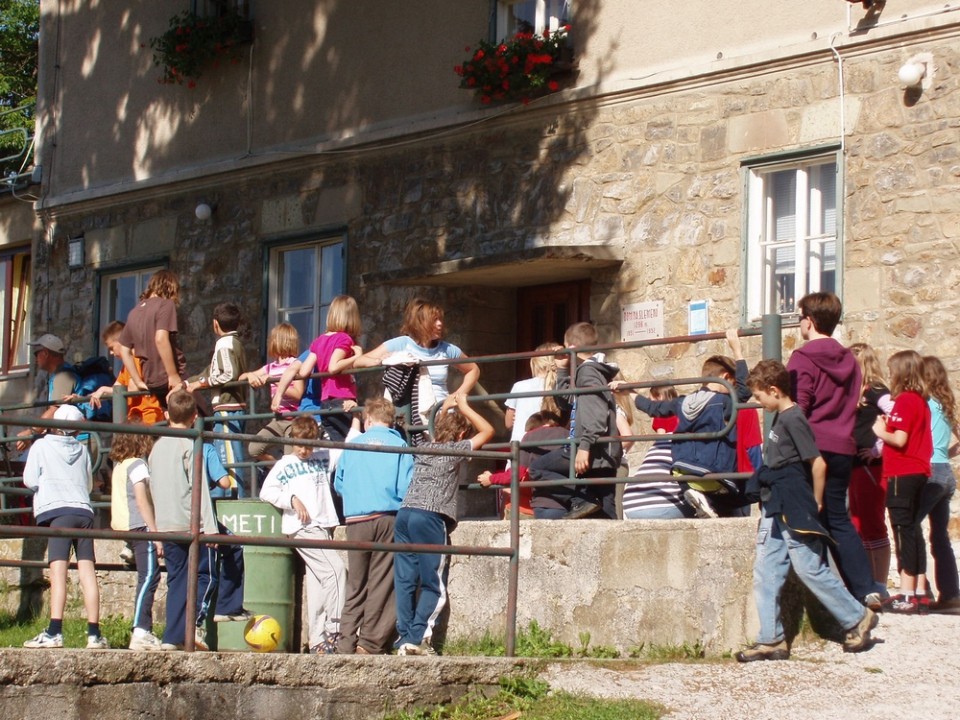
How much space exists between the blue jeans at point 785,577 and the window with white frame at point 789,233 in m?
4.46

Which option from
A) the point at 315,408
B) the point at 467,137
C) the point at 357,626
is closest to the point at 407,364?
the point at 315,408

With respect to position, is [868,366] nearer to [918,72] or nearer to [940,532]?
[940,532]

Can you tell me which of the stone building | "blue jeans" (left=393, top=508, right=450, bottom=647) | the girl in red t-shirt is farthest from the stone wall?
"blue jeans" (left=393, top=508, right=450, bottom=647)

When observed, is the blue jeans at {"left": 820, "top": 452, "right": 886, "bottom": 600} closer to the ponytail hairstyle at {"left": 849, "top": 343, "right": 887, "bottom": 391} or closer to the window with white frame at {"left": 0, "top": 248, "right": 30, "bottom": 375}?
the ponytail hairstyle at {"left": 849, "top": 343, "right": 887, "bottom": 391}

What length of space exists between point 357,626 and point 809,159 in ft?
18.3

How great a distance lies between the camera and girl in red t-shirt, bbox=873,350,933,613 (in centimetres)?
840

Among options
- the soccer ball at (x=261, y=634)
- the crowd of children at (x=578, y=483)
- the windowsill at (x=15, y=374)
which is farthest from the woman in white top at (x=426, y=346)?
the windowsill at (x=15, y=374)

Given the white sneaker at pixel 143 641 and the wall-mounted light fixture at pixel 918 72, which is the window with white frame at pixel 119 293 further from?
the white sneaker at pixel 143 641

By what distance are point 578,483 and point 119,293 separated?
31.7ft

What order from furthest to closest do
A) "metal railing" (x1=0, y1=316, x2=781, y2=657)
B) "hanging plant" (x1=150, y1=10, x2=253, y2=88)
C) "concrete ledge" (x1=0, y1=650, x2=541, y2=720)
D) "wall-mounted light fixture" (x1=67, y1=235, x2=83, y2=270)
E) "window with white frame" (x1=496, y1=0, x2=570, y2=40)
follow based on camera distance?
"wall-mounted light fixture" (x1=67, y1=235, x2=83, y2=270), "hanging plant" (x1=150, y1=10, x2=253, y2=88), "window with white frame" (x1=496, y1=0, x2=570, y2=40), "metal railing" (x1=0, y1=316, x2=781, y2=657), "concrete ledge" (x1=0, y1=650, x2=541, y2=720)

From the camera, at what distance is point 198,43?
52.7 feet

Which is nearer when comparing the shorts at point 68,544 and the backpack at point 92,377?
the shorts at point 68,544

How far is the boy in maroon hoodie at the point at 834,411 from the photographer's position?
7.80 meters

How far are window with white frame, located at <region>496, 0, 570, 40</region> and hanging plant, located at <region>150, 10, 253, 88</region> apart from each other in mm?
3368
